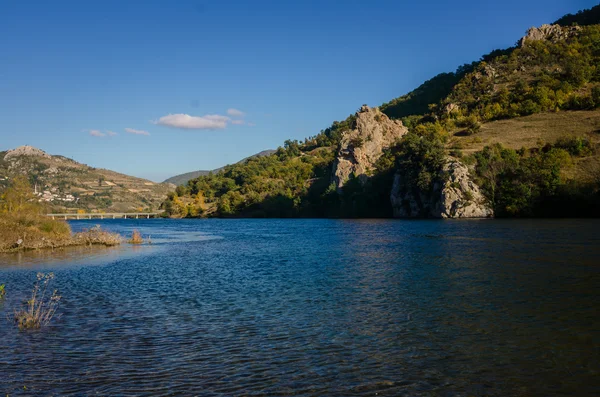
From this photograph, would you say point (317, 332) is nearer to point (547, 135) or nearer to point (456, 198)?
point (456, 198)

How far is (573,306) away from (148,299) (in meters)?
18.0

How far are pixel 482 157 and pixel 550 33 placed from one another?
98.0 m

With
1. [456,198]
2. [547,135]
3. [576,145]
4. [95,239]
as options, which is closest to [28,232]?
[95,239]

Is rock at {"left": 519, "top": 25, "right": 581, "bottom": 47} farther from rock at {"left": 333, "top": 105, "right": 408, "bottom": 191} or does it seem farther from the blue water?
the blue water

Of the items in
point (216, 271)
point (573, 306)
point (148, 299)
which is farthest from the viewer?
point (216, 271)

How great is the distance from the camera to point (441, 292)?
21.3 metres

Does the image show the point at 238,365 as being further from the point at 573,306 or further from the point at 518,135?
the point at 518,135

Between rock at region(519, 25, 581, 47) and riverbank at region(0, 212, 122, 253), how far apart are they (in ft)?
566

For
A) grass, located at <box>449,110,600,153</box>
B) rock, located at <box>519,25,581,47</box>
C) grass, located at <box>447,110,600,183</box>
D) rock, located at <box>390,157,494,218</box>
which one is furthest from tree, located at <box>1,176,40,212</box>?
rock, located at <box>519,25,581,47</box>

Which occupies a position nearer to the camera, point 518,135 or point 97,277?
point 97,277

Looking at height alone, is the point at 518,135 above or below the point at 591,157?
above

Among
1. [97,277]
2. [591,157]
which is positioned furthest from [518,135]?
[97,277]

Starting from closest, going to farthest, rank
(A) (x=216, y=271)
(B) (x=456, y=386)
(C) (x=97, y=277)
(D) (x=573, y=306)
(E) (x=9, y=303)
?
(B) (x=456, y=386), (D) (x=573, y=306), (E) (x=9, y=303), (C) (x=97, y=277), (A) (x=216, y=271)

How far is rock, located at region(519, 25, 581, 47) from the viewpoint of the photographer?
16275 cm
